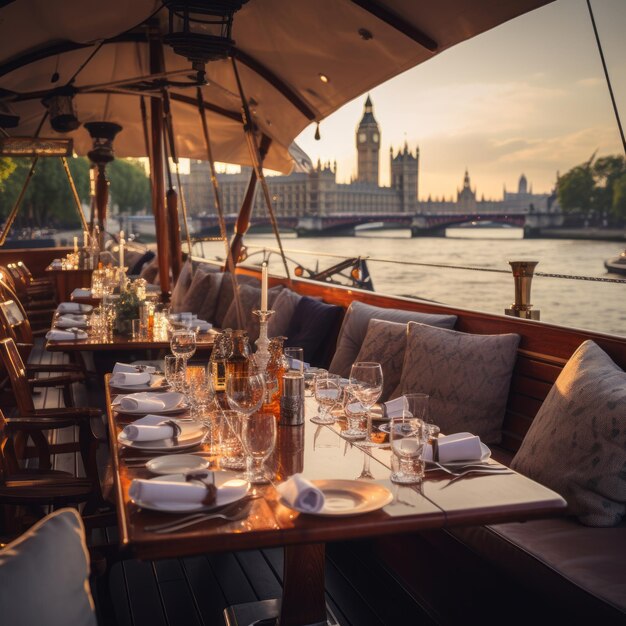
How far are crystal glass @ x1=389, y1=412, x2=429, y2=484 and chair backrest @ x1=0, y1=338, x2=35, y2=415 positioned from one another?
180 cm

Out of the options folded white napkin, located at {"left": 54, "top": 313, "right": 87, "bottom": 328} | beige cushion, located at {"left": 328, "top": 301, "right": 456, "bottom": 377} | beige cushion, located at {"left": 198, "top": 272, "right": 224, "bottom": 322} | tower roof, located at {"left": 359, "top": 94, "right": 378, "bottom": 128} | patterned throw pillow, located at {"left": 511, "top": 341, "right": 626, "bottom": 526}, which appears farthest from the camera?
tower roof, located at {"left": 359, "top": 94, "right": 378, "bottom": 128}

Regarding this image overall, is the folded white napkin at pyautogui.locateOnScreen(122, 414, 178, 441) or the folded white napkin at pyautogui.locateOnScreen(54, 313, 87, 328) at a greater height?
the folded white napkin at pyautogui.locateOnScreen(122, 414, 178, 441)

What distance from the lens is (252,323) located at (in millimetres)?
5672

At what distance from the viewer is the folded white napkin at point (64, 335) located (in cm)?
436

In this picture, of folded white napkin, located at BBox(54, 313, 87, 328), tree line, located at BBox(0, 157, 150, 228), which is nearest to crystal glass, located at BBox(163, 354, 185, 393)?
folded white napkin, located at BBox(54, 313, 87, 328)

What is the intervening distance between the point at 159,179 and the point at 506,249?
6.18 m

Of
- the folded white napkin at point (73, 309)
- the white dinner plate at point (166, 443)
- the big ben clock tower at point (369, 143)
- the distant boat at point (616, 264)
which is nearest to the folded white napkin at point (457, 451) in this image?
the white dinner plate at point (166, 443)

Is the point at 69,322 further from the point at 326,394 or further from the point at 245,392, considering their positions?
the point at 245,392

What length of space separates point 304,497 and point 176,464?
Answer: 451 millimetres

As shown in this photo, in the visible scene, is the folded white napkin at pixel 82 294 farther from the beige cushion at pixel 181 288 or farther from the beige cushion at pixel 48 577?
the beige cushion at pixel 48 577

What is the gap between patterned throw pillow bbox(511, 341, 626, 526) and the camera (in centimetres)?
224

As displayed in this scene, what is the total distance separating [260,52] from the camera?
5.06 meters

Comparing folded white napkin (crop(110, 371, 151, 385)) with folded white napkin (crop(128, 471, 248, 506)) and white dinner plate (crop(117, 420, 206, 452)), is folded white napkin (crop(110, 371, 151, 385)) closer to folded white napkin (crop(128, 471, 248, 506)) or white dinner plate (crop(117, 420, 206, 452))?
white dinner plate (crop(117, 420, 206, 452))

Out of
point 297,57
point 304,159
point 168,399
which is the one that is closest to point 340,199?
point 304,159
